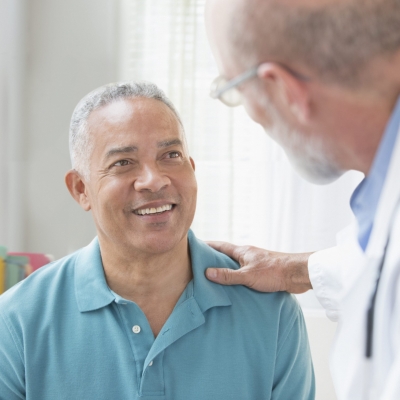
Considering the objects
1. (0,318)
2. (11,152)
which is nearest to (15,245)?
(11,152)

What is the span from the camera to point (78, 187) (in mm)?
1633

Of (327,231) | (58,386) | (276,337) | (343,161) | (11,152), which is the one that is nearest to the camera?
(343,161)

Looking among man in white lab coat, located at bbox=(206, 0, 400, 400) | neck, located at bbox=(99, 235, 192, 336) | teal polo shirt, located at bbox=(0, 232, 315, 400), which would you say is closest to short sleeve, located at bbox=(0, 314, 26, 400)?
teal polo shirt, located at bbox=(0, 232, 315, 400)

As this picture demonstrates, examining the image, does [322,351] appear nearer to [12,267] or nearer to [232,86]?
[12,267]

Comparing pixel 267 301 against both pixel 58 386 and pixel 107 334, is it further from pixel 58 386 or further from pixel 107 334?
pixel 58 386

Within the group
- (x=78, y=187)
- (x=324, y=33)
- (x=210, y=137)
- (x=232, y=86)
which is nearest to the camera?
(x=324, y=33)

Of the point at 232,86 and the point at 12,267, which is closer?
the point at 232,86

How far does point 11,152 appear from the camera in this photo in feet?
8.29

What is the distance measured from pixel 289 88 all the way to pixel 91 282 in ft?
3.02

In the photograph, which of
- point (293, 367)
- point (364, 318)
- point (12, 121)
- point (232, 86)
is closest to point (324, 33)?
point (232, 86)

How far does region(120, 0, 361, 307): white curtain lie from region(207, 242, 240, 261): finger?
718 millimetres

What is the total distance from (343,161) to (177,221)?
69 cm

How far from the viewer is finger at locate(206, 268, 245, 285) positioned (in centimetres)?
153

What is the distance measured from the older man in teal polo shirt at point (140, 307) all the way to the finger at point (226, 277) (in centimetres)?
2
